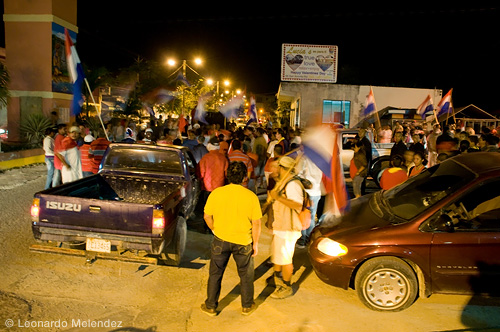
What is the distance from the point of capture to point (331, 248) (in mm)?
5082

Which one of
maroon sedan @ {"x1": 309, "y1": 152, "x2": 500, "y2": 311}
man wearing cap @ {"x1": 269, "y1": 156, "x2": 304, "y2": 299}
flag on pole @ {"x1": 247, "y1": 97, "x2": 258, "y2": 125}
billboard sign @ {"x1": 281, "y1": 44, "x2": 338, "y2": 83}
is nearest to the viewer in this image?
maroon sedan @ {"x1": 309, "y1": 152, "x2": 500, "y2": 311}

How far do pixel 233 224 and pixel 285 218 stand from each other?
0.92 meters

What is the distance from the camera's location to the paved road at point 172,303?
4496 mm

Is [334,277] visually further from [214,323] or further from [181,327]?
[181,327]

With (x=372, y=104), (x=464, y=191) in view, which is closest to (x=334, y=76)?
A: (x=372, y=104)

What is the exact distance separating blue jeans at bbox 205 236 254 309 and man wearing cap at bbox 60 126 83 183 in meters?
4.98

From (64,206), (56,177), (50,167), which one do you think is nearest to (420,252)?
(64,206)

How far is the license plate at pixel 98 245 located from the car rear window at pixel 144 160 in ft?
7.07

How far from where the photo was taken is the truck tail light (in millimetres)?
5273

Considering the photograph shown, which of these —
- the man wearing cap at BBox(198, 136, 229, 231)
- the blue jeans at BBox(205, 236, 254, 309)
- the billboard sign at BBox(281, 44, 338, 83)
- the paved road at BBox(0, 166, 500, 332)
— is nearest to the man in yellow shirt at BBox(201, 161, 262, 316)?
the blue jeans at BBox(205, 236, 254, 309)

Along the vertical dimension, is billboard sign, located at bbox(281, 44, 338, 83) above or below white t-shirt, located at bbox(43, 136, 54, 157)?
above

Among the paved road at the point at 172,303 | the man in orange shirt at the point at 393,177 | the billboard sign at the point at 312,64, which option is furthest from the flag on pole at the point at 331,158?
the billboard sign at the point at 312,64

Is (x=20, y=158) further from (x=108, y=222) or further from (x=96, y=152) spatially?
(x=108, y=222)

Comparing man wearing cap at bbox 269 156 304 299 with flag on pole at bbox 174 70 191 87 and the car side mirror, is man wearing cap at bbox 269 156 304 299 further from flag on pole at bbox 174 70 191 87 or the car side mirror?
flag on pole at bbox 174 70 191 87
